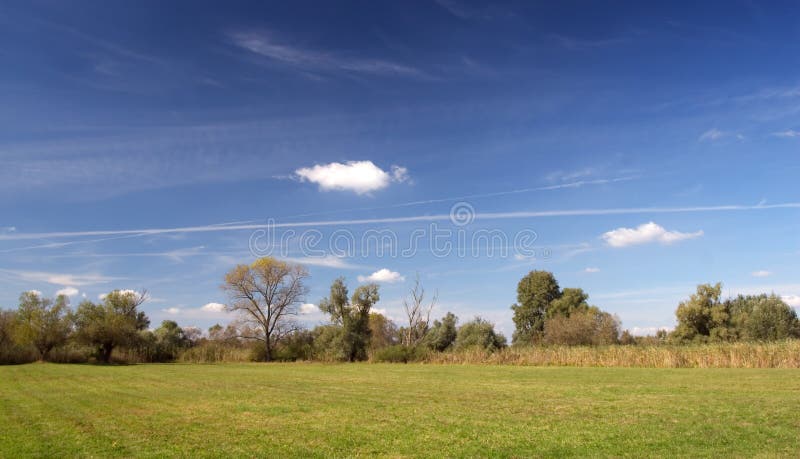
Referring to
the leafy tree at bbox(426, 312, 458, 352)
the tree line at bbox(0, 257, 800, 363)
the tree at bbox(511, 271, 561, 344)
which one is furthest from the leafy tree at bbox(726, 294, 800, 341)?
the leafy tree at bbox(426, 312, 458, 352)

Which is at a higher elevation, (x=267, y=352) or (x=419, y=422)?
(x=419, y=422)

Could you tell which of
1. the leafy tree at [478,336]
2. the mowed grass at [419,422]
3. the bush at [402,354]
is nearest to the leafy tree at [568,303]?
the leafy tree at [478,336]

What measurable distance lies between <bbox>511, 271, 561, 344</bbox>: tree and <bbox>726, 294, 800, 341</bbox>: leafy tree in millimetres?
20503

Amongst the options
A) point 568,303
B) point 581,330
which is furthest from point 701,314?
point 568,303

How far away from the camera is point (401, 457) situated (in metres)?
8.51

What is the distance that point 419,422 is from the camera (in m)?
11.7

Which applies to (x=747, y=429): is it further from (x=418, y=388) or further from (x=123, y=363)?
(x=123, y=363)

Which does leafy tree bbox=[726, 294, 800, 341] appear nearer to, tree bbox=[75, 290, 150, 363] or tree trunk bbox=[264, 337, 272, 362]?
tree trunk bbox=[264, 337, 272, 362]

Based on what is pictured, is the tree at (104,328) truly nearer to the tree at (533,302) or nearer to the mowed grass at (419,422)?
the mowed grass at (419,422)

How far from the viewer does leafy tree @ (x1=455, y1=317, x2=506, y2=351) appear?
47.5m

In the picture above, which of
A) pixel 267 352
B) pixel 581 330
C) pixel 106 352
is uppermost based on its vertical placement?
pixel 581 330

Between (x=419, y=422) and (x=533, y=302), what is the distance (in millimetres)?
60863

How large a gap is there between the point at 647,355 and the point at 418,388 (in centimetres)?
2095

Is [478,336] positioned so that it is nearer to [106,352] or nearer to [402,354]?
[402,354]
